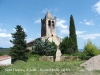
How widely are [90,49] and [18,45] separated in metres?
12.1

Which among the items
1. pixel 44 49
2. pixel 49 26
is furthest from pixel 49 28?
pixel 44 49

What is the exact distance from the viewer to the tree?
23.2 metres

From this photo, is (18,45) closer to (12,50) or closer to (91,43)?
(12,50)

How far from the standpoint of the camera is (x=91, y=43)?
93.9ft

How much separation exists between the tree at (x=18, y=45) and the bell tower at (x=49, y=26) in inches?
549

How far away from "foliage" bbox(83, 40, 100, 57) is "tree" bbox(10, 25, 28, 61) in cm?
1087

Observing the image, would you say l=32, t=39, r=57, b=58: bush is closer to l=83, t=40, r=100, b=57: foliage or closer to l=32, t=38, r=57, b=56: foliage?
l=32, t=38, r=57, b=56: foliage

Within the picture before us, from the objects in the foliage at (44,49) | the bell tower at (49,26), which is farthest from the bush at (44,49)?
the bell tower at (49,26)

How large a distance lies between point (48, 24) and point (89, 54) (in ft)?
43.7

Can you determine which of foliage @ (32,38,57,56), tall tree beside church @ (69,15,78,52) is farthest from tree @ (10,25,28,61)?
tall tree beside church @ (69,15,78,52)

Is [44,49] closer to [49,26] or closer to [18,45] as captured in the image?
[18,45]

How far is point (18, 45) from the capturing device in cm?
2320

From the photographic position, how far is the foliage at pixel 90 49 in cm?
2751

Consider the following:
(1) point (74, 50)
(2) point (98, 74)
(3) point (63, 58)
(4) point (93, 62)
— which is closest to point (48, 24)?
(1) point (74, 50)
